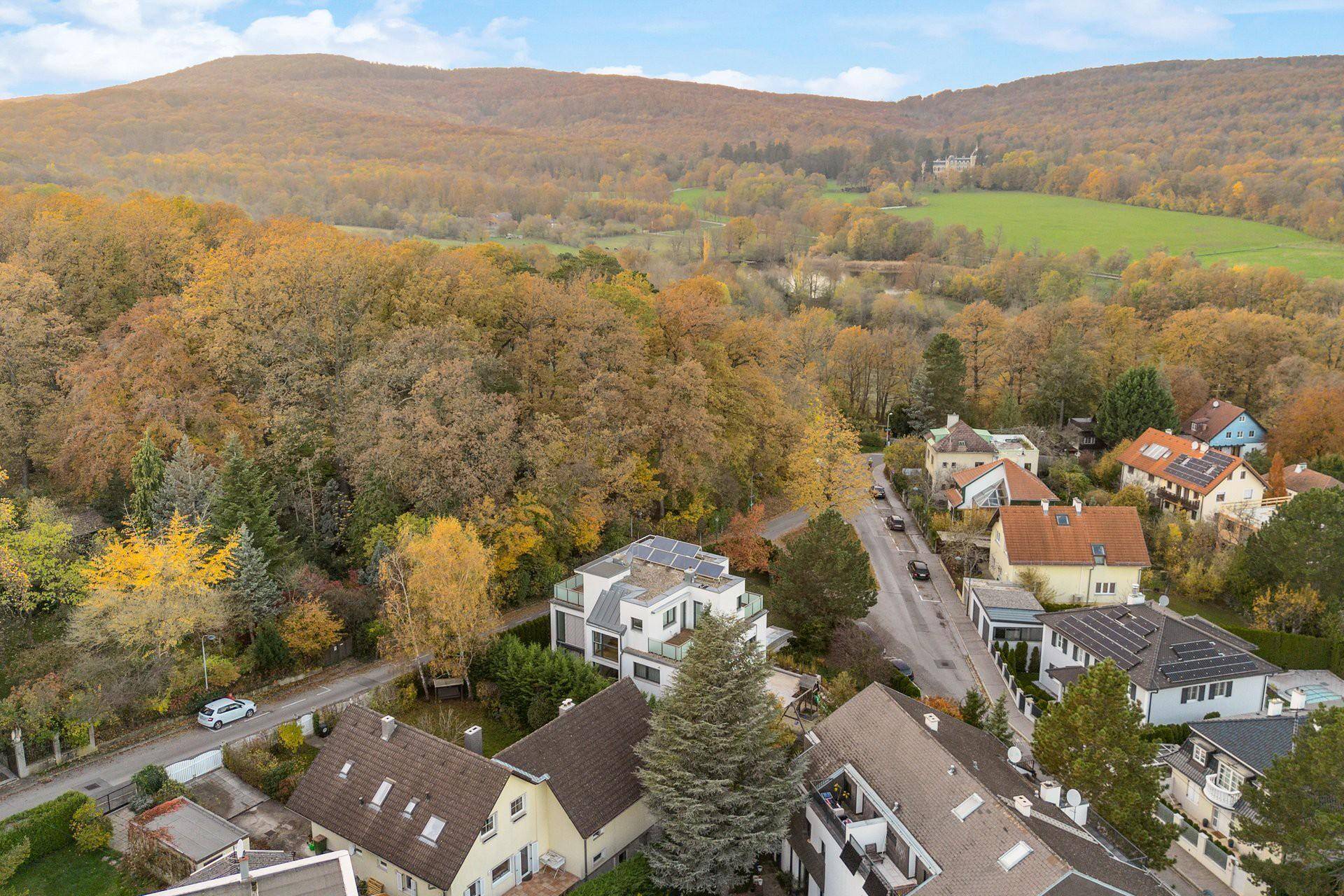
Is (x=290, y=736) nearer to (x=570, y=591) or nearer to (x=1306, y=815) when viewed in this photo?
(x=570, y=591)

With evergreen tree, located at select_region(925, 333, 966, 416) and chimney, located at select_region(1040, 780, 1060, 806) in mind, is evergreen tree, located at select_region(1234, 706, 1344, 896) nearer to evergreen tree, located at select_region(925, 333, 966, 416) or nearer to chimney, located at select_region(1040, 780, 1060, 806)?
chimney, located at select_region(1040, 780, 1060, 806)

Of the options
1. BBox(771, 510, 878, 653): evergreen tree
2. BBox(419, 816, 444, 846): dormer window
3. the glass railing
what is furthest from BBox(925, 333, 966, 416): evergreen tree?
BBox(419, 816, 444, 846): dormer window

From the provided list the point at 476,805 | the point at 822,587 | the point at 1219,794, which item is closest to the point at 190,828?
the point at 476,805

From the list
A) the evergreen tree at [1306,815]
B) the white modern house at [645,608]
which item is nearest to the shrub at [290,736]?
the white modern house at [645,608]

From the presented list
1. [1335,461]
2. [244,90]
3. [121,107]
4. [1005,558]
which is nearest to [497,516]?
[1005,558]

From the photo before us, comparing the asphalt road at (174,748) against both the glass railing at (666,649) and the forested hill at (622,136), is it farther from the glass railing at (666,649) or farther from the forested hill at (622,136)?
the forested hill at (622,136)

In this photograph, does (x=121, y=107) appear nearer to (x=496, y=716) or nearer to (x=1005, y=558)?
(x=496, y=716)
